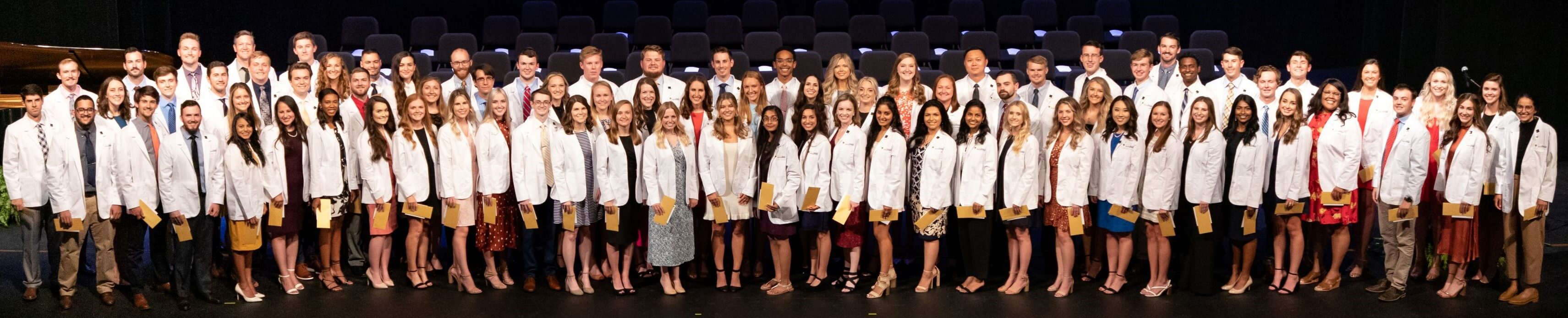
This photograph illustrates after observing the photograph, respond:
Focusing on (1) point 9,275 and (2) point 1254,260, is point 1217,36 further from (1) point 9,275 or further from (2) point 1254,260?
(1) point 9,275

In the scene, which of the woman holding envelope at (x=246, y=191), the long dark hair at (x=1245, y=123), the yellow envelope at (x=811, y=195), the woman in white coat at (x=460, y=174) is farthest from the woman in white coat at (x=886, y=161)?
the woman holding envelope at (x=246, y=191)

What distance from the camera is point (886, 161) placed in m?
4.82

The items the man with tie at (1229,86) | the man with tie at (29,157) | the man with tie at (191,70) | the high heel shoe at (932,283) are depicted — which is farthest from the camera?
the man with tie at (1229,86)

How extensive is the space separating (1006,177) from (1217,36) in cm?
441

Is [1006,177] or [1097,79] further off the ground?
[1097,79]

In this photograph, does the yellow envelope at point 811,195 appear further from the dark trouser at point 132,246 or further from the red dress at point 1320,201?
the dark trouser at point 132,246

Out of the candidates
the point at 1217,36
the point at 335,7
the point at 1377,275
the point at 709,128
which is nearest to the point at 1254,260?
the point at 1377,275

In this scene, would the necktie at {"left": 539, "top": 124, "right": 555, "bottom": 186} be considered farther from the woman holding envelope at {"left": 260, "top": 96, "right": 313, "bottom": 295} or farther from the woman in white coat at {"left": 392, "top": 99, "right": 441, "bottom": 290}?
the woman holding envelope at {"left": 260, "top": 96, "right": 313, "bottom": 295}

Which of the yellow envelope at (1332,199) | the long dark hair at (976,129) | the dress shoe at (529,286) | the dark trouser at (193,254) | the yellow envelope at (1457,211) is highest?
the long dark hair at (976,129)

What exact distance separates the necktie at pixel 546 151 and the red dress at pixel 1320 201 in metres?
3.16

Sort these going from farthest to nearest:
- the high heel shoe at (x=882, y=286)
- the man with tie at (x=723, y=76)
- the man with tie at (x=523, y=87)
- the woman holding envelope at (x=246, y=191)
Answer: the man with tie at (x=723, y=76), the man with tie at (x=523, y=87), the high heel shoe at (x=882, y=286), the woman holding envelope at (x=246, y=191)

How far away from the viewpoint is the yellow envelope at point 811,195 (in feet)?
16.0

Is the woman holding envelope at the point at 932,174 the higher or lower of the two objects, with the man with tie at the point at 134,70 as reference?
lower

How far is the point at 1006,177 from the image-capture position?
4863 mm
